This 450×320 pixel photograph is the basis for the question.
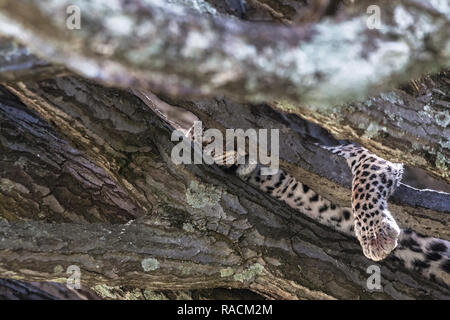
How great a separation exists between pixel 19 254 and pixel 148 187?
0.84 metres

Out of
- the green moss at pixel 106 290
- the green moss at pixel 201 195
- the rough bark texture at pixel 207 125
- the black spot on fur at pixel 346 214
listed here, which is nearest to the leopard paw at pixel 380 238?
the rough bark texture at pixel 207 125

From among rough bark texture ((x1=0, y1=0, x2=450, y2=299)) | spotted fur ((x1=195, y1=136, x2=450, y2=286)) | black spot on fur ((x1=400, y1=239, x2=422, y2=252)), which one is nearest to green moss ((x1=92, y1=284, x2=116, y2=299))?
rough bark texture ((x1=0, y1=0, x2=450, y2=299))

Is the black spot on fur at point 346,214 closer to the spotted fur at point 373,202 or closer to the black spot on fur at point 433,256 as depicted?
Result: the spotted fur at point 373,202

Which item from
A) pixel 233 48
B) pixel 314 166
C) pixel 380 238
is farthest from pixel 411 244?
pixel 233 48

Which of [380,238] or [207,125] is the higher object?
[207,125]

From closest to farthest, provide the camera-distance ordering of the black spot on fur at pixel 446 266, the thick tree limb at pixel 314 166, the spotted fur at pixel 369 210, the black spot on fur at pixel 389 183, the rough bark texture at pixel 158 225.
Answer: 1. the rough bark texture at pixel 158 225
2. the thick tree limb at pixel 314 166
3. the spotted fur at pixel 369 210
4. the black spot on fur at pixel 389 183
5. the black spot on fur at pixel 446 266

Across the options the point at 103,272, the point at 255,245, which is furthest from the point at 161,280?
the point at 255,245

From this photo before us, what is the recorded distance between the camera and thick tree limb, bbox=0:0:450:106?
4.43ft

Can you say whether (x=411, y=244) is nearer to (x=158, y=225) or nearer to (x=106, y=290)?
(x=158, y=225)

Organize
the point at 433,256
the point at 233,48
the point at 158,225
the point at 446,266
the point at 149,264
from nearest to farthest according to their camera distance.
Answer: the point at 233,48
the point at 149,264
the point at 158,225
the point at 446,266
the point at 433,256

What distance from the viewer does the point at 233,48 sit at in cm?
146

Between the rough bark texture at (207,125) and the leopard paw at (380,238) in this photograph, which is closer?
the rough bark texture at (207,125)

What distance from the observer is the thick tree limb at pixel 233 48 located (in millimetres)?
1352

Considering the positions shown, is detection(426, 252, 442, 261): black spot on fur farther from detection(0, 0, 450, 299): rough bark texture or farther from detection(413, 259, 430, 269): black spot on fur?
detection(0, 0, 450, 299): rough bark texture
